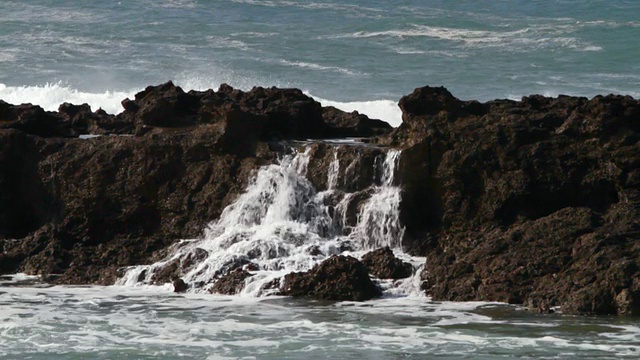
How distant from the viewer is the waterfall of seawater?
48.9 ft

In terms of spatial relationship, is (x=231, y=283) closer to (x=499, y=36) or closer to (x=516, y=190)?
(x=516, y=190)

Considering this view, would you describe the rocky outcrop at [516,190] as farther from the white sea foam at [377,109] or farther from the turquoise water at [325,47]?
the turquoise water at [325,47]

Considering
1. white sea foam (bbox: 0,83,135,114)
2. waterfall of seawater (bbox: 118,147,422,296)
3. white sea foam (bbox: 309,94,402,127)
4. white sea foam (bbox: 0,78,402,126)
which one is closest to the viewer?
waterfall of seawater (bbox: 118,147,422,296)

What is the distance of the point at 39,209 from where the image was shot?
16422 millimetres

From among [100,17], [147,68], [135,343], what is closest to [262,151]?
[135,343]

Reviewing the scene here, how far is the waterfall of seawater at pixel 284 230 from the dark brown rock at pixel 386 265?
17.2 inches

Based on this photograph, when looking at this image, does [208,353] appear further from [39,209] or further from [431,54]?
[431,54]

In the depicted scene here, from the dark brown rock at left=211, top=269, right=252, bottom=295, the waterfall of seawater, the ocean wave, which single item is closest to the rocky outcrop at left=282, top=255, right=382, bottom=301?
the waterfall of seawater

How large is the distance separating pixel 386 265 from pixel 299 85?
18.6 m

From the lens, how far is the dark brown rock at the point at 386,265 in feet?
47.3

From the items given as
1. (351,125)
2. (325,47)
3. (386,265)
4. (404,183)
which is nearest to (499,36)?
(325,47)

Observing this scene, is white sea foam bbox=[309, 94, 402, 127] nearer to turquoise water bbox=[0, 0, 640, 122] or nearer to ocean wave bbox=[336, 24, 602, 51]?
turquoise water bbox=[0, 0, 640, 122]

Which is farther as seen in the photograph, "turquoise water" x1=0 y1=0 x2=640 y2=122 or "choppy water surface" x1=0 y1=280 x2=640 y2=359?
"turquoise water" x1=0 y1=0 x2=640 y2=122

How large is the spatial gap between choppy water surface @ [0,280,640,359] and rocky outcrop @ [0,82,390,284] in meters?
1.43
